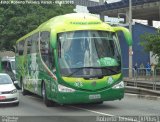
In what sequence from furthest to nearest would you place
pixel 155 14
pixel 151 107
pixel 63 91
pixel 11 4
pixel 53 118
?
pixel 155 14
pixel 11 4
pixel 151 107
pixel 63 91
pixel 53 118

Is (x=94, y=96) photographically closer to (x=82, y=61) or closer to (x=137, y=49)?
(x=82, y=61)

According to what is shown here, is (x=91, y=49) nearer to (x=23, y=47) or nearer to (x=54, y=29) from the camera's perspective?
(x=54, y=29)

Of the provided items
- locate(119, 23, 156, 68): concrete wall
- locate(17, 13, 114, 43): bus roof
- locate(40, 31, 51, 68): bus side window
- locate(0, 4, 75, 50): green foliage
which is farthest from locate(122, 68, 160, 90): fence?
locate(0, 4, 75, 50): green foliage

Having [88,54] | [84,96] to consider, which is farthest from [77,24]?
[84,96]

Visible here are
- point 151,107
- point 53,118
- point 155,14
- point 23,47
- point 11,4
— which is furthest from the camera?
point 155,14

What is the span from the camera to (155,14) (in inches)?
2352

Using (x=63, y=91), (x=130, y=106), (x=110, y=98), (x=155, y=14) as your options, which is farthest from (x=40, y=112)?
(x=155, y=14)

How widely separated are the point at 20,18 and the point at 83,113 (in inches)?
1484

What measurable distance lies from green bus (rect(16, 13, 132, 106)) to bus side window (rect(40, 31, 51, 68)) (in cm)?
4

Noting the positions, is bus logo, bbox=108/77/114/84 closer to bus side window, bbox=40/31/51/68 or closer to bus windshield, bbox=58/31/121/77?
bus windshield, bbox=58/31/121/77

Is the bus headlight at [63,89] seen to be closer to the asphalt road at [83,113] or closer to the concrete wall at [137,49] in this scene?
the asphalt road at [83,113]

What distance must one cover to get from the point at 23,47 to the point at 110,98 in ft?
32.6

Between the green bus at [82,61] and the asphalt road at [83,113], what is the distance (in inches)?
A: 19.3

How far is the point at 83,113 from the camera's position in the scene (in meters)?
15.3
